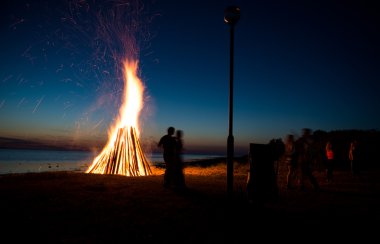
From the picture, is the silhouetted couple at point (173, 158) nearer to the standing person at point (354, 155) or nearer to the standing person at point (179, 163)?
the standing person at point (179, 163)

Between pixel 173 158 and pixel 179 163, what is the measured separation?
28cm

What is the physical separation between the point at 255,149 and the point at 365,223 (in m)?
2.50

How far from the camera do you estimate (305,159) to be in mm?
9688

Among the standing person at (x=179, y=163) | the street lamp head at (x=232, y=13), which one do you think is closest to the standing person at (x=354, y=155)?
the standing person at (x=179, y=163)

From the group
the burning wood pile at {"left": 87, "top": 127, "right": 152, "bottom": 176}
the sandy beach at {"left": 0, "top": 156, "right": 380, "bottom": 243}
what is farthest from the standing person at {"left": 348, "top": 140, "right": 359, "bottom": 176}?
the burning wood pile at {"left": 87, "top": 127, "right": 152, "bottom": 176}

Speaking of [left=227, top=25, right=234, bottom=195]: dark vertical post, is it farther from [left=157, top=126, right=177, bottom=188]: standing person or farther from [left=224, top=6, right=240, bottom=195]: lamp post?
[left=157, top=126, right=177, bottom=188]: standing person

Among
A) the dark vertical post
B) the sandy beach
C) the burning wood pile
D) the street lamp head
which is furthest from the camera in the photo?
the burning wood pile

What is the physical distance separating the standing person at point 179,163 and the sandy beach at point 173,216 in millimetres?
779

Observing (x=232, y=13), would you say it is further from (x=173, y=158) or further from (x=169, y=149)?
(x=173, y=158)

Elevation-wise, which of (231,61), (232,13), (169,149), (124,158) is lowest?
(124,158)

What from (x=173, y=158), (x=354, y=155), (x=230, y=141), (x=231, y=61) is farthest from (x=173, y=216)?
(x=354, y=155)

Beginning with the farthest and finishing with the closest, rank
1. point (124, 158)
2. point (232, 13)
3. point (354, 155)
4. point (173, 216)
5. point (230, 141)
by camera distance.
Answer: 1. point (354, 155)
2. point (124, 158)
3. point (232, 13)
4. point (230, 141)
5. point (173, 216)

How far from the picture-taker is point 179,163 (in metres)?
→ 9.39

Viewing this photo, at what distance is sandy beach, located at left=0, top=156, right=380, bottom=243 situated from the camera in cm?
449
